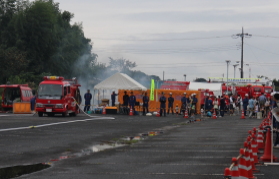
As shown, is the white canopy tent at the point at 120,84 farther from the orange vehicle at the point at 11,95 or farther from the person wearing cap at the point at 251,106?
the person wearing cap at the point at 251,106

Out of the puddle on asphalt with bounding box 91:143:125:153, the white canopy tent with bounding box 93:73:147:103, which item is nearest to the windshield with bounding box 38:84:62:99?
the white canopy tent with bounding box 93:73:147:103

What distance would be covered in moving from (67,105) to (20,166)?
25.0m

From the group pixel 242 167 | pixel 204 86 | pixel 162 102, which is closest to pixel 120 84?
pixel 162 102

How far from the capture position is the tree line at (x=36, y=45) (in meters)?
68.7

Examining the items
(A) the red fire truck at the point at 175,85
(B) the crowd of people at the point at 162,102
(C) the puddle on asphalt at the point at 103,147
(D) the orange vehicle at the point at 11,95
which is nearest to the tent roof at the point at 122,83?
(B) the crowd of people at the point at 162,102

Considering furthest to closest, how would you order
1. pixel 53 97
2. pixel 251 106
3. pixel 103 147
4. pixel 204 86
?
pixel 204 86
pixel 251 106
pixel 53 97
pixel 103 147

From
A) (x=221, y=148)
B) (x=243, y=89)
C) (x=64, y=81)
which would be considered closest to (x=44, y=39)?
(x=243, y=89)

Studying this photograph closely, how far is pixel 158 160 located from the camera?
14.3 m

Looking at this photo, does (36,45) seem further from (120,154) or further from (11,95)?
(120,154)

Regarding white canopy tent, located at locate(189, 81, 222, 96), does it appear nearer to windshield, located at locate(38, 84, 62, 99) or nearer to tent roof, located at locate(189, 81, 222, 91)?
tent roof, located at locate(189, 81, 222, 91)

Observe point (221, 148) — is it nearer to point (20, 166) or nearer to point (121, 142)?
point (121, 142)

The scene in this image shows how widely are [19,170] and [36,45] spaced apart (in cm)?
6176

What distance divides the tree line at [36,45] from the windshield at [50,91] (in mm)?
30458

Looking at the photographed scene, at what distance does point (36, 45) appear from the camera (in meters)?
72.9
